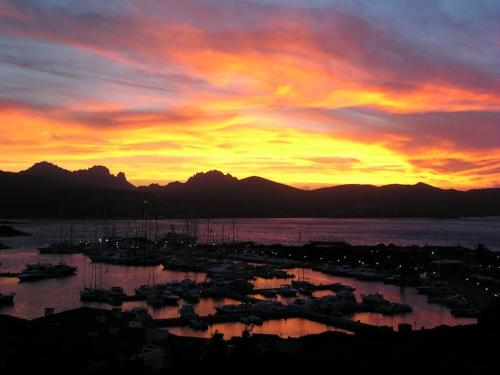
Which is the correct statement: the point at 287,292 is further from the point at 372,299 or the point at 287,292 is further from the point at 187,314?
the point at 187,314

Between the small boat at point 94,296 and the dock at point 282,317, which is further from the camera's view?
the small boat at point 94,296

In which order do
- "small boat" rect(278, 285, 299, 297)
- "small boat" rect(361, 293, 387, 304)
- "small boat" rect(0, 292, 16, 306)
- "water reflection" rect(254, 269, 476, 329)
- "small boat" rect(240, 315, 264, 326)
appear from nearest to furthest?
"small boat" rect(240, 315, 264, 326), "water reflection" rect(254, 269, 476, 329), "small boat" rect(0, 292, 16, 306), "small boat" rect(361, 293, 387, 304), "small boat" rect(278, 285, 299, 297)

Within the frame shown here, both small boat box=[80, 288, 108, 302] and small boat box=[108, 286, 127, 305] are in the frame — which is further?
small boat box=[80, 288, 108, 302]

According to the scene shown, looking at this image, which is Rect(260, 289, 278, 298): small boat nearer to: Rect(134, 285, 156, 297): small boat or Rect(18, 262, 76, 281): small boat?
Rect(134, 285, 156, 297): small boat

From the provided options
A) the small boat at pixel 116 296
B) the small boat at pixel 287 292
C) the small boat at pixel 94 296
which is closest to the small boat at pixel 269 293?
the small boat at pixel 287 292

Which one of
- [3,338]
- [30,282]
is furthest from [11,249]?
[3,338]

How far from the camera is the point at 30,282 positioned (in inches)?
1177

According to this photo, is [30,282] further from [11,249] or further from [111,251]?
[11,249]

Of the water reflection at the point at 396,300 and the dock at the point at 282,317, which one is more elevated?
the dock at the point at 282,317

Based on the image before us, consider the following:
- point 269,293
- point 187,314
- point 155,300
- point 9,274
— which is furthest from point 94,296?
point 9,274

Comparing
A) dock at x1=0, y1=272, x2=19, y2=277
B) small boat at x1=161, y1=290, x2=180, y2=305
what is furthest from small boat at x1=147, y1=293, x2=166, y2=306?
dock at x1=0, y1=272, x2=19, y2=277

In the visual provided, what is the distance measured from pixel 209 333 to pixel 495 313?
26.6 feet

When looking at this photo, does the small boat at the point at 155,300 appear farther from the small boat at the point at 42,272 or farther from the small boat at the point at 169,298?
the small boat at the point at 42,272

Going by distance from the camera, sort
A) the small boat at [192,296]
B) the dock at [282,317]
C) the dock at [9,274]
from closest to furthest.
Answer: the dock at [282,317] < the small boat at [192,296] < the dock at [9,274]
